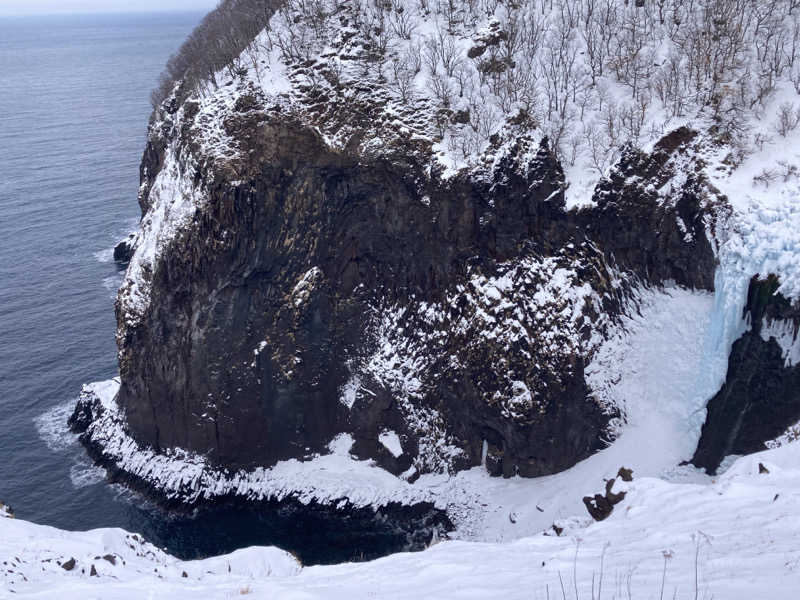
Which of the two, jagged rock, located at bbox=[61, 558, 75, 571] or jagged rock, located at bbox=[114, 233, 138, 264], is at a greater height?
jagged rock, located at bbox=[114, 233, 138, 264]

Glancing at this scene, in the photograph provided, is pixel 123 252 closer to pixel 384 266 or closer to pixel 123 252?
pixel 123 252

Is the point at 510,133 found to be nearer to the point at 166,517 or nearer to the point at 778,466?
the point at 778,466

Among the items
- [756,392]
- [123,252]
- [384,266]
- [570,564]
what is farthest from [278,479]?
[123,252]

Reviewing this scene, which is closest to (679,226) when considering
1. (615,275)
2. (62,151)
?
(615,275)

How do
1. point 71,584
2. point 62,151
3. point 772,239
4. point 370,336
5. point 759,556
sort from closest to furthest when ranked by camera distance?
point 759,556
point 71,584
point 772,239
point 370,336
point 62,151

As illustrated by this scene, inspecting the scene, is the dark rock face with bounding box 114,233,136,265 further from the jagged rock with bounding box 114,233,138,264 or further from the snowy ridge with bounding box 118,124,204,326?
the snowy ridge with bounding box 118,124,204,326

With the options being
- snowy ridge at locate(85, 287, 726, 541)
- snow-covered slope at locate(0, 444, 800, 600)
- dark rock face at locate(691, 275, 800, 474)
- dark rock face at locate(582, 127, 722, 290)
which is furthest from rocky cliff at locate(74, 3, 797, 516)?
snow-covered slope at locate(0, 444, 800, 600)
